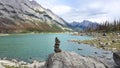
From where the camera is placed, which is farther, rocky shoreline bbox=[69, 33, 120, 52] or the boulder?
rocky shoreline bbox=[69, 33, 120, 52]

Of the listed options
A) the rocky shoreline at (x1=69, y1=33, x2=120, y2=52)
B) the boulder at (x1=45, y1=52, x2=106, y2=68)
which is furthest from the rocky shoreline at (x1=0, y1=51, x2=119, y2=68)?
the rocky shoreline at (x1=69, y1=33, x2=120, y2=52)

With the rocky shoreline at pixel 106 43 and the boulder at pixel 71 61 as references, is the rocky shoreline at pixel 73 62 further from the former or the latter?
the rocky shoreline at pixel 106 43

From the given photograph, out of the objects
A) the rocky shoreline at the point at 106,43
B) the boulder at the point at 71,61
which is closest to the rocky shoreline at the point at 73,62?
the boulder at the point at 71,61

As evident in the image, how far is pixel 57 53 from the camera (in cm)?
1978

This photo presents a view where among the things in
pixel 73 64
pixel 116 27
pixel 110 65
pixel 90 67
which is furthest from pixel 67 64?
pixel 116 27

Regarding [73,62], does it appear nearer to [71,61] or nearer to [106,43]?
[71,61]

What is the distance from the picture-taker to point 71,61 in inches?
738

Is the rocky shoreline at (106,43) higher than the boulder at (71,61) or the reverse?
the reverse

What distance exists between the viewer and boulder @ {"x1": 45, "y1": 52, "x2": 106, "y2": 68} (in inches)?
730

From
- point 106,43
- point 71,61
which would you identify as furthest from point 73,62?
point 106,43

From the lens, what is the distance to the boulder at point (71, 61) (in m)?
18.5

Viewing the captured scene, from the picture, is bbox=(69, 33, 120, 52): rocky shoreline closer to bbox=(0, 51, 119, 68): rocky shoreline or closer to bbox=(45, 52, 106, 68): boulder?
bbox=(0, 51, 119, 68): rocky shoreline

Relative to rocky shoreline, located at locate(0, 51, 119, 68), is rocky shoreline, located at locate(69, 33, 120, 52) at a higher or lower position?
lower

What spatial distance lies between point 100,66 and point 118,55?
263 centimetres
